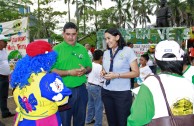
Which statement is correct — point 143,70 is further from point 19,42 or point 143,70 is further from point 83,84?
point 19,42

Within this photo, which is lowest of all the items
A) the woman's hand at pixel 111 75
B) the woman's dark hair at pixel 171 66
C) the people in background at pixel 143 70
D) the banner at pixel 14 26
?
the people in background at pixel 143 70

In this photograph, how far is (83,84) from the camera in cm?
369

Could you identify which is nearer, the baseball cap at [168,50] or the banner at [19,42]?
the baseball cap at [168,50]

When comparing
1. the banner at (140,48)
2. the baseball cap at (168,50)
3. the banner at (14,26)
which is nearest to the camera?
the baseball cap at (168,50)

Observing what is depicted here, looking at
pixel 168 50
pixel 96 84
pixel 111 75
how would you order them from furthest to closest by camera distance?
1. pixel 96 84
2. pixel 111 75
3. pixel 168 50

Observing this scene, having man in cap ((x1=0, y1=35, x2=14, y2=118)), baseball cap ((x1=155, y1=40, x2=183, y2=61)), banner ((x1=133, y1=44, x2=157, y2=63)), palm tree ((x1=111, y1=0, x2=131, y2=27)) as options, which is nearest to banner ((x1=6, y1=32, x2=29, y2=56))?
man in cap ((x1=0, y1=35, x2=14, y2=118))

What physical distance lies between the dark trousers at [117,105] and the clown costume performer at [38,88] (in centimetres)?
107

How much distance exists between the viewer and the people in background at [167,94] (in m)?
1.88

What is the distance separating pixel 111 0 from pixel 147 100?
1972 inches

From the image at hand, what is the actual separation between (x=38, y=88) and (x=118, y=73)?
Answer: 4.08ft

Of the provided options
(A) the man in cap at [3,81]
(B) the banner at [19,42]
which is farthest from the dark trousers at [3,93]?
(B) the banner at [19,42]

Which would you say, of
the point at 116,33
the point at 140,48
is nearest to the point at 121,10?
the point at 140,48

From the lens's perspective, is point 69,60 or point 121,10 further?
point 121,10

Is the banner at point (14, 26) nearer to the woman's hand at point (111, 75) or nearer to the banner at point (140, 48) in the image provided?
the banner at point (140, 48)
